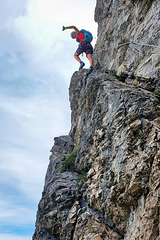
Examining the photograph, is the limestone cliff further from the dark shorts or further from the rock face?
the dark shorts

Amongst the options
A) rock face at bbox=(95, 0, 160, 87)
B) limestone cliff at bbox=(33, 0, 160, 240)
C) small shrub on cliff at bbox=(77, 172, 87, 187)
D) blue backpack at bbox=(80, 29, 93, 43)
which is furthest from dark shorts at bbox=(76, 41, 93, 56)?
small shrub on cliff at bbox=(77, 172, 87, 187)

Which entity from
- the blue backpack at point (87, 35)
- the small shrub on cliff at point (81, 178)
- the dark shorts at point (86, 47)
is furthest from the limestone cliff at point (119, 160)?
the blue backpack at point (87, 35)

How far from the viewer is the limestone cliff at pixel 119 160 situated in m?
7.56

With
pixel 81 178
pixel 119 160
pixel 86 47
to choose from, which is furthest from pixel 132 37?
pixel 81 178

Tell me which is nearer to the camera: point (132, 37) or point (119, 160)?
point (119, 160)

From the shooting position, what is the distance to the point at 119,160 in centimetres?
865

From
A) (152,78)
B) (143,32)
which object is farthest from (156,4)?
(152,78)

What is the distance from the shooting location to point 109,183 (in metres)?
8.85

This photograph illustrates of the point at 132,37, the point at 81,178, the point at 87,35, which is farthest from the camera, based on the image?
the point at 87,35

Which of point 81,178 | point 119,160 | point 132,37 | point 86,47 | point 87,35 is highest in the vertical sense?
point 87,35

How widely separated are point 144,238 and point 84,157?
5938 mm

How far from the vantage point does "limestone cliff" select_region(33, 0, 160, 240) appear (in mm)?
7559

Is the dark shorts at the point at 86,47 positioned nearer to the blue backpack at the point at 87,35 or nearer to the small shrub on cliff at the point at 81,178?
the blue backpack at the point at 87,35

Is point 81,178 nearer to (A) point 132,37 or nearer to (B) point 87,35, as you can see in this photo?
(A) point 132,37
